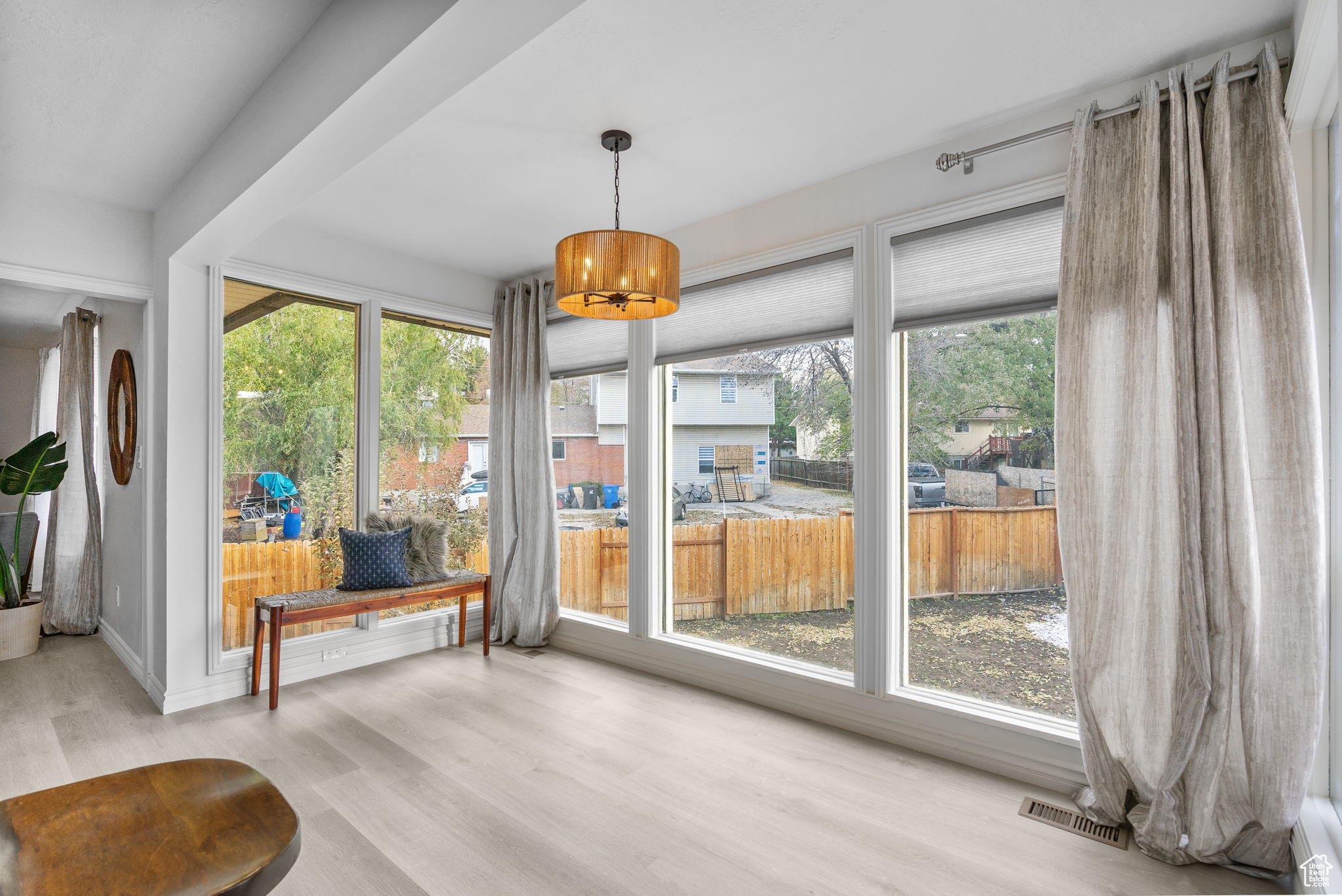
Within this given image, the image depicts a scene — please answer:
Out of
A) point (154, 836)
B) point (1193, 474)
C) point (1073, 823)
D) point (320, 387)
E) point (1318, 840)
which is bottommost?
point (1073, 823)

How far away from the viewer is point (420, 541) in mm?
4277

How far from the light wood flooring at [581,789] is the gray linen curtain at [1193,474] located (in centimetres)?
31

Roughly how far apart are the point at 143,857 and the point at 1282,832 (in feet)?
9.85

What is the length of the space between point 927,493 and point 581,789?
1.99m

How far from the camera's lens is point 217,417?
11.7 feet

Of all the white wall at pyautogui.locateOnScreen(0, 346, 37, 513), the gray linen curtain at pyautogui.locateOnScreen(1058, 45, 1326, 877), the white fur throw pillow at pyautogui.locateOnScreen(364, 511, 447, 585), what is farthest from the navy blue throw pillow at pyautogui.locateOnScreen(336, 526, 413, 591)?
the white wall at pyautogui.locateOnScreen(0, 346, 37, 513)

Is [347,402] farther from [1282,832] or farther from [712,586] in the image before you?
[1282,832]

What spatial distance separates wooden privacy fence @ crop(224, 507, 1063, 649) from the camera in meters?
2.85

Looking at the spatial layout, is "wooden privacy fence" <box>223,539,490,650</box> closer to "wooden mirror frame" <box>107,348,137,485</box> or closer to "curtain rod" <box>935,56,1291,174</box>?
"wooden mirror frame" <box>107,348,137,485</box>

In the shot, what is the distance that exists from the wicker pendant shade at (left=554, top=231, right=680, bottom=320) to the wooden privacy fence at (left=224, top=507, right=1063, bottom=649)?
5.07 ft

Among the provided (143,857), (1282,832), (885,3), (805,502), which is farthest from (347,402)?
(1282,832)

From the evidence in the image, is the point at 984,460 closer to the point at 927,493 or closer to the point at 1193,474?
the point at 927,493

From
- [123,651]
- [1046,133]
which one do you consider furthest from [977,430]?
[123,651]

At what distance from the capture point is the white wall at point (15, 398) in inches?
246
